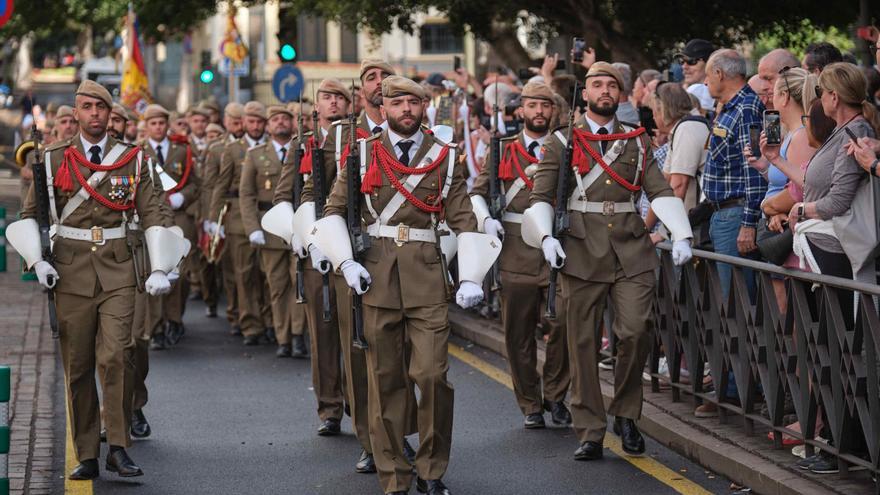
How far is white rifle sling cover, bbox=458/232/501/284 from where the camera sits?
8.05 metres

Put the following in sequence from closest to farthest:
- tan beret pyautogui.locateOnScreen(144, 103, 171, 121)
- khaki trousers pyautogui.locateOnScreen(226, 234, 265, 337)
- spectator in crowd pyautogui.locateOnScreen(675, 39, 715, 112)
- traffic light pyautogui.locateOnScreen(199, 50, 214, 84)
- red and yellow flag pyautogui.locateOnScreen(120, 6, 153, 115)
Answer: spectator in crowd pyautogui.locateOnScreen(675, 39, 715, 112) → khaki trousers pyautogui.locateOnScreen(226, 234, 265, 337) → tan beret pyautogui.locateOnScreen(144, 103, 171, 121) → red and yellow flag pyautogui.locateOnScreen(120, 6, 153, 115) → traffic light pyautogui.locateOnScreen(199, 50, 214, 84)

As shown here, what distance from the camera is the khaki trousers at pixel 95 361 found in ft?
28.8

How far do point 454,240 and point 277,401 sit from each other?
11.3 ft

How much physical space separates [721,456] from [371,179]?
7.25 feet

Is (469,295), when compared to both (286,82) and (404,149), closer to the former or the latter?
(404,149)

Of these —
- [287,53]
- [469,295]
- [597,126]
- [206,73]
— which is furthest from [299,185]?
[206,73]

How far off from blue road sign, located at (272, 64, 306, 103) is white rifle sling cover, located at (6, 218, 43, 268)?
607 inches

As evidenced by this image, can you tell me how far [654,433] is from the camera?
9.48 meters

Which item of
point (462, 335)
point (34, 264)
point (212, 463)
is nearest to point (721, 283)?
point (212, 463)

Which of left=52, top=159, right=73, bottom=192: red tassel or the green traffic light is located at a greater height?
the green traffic light

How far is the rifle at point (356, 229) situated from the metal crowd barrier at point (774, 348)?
1962 mm

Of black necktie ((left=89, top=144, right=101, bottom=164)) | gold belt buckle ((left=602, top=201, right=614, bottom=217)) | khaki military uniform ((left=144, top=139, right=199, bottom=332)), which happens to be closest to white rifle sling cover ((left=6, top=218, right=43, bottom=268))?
black necktie ((left=89, top=144, right=101, bottom=164))

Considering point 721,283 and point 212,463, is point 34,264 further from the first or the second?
point 721,283

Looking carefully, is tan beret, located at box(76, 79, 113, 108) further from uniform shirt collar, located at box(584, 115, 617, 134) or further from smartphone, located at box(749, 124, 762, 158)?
smartphone, located at box(749, 124, 762, 158)
